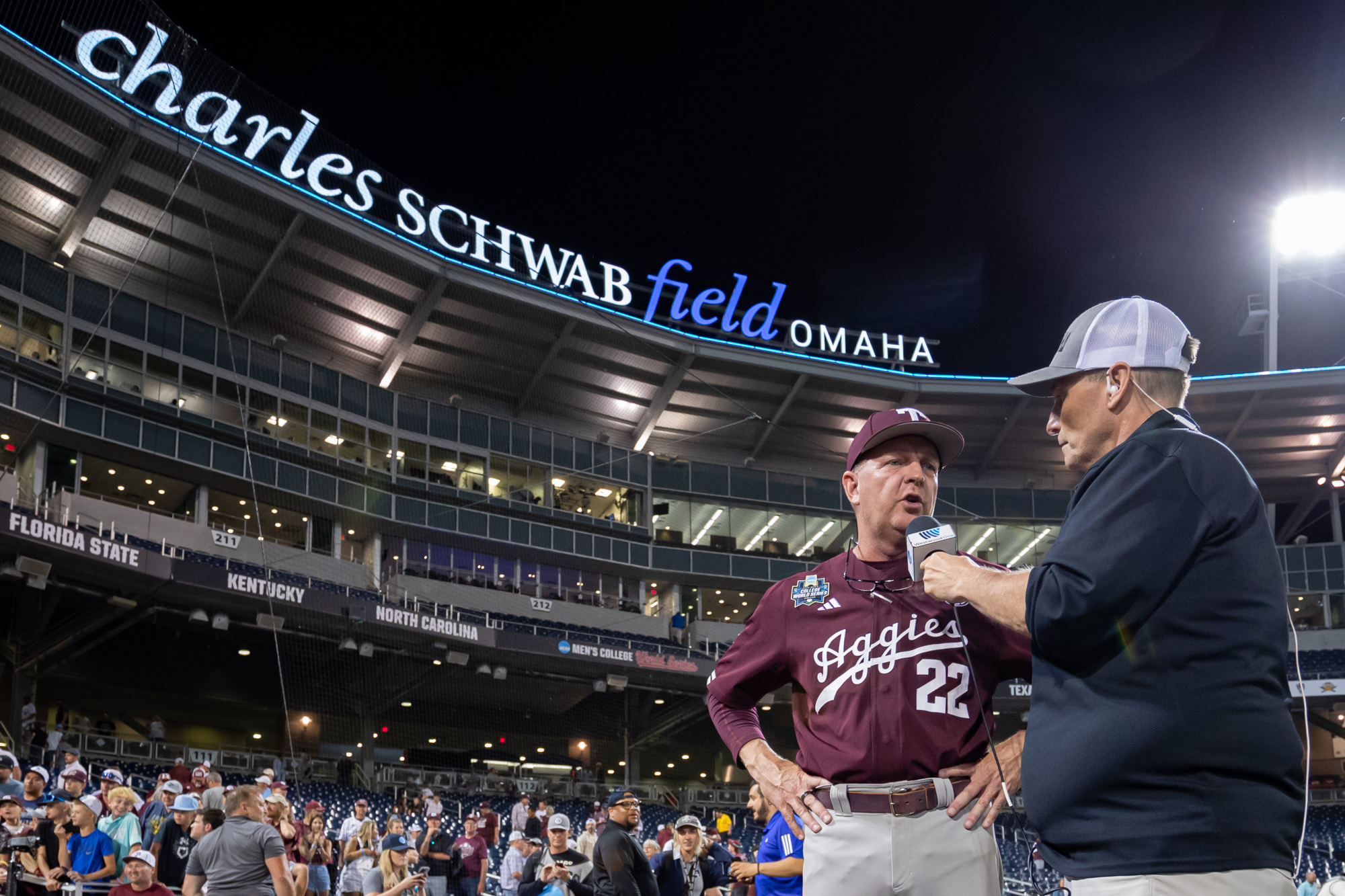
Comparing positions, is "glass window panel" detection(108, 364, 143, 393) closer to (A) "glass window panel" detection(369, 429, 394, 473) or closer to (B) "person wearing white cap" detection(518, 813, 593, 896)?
(A) "glass window panel" detection(369, 429, 394, 473)

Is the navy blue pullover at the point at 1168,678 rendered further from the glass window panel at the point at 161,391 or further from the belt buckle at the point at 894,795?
A: the glass window panel at the point at 161,391

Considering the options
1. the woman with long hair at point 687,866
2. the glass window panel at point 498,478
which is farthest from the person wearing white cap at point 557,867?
the glass window panel at point 498,478

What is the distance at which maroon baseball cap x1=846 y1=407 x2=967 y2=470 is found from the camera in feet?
9.97

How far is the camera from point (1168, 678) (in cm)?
188

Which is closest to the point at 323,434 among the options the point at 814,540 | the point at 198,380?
the point at 198,380

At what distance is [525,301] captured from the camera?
3500cm

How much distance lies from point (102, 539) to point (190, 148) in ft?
33.8

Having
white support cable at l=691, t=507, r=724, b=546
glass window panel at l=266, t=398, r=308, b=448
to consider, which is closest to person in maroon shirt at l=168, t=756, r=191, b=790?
glass window panel at l=266, t=398, r=308, b=448

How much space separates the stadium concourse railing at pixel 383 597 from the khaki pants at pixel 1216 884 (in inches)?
952

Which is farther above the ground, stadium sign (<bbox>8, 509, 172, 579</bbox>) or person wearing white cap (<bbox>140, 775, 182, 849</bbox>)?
stadium sign (<bbox>8, 509, 172, 579</bbox>)

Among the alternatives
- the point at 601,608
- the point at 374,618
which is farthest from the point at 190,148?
the point at 601,608

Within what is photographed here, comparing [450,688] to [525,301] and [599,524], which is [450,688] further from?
[525,301]

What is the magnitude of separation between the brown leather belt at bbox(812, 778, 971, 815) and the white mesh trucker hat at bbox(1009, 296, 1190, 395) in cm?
98

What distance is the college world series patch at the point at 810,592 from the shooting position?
3.00 metres
